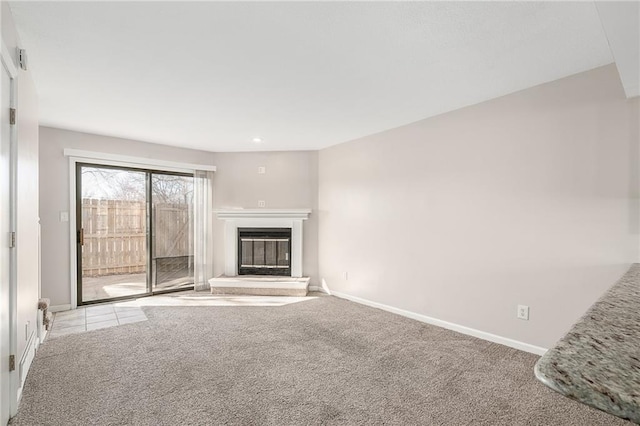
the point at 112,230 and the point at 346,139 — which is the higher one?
the point at 346,139

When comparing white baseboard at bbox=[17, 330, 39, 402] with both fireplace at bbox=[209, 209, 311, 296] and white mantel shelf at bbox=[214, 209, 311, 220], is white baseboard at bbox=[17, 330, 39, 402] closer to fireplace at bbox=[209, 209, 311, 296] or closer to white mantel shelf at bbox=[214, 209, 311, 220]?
fireplace at bbox=[209, 209, 311, 296]

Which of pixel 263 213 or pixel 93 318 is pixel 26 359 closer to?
pixel 93 318

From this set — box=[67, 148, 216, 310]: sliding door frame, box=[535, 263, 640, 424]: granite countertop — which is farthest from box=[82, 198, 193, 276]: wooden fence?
box=[535, 263, 640, 424]: granite countertop

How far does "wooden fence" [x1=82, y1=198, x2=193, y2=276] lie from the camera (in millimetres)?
4613

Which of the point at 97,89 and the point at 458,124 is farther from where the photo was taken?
the point at 458,124

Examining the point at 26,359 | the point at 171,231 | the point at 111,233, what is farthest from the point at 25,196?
the point at 171,231

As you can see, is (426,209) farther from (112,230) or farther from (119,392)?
(112,230)

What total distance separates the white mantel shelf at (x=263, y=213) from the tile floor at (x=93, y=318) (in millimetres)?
1881

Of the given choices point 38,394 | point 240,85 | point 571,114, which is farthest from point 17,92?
point 571,114

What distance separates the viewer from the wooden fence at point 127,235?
15.1 feet

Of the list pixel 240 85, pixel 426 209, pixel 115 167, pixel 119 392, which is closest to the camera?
pixel 119 392

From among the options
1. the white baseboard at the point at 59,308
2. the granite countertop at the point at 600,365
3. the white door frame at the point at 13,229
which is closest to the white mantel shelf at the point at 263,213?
the white baseboard at the point at 59,308

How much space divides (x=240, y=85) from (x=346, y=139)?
224cm

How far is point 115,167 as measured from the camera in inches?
188
